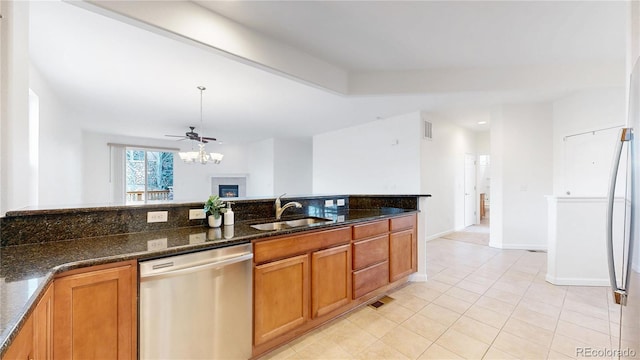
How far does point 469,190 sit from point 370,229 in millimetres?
5489

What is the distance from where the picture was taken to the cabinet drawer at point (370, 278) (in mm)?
2342

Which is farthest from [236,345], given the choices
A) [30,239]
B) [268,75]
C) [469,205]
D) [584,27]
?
[469,205]

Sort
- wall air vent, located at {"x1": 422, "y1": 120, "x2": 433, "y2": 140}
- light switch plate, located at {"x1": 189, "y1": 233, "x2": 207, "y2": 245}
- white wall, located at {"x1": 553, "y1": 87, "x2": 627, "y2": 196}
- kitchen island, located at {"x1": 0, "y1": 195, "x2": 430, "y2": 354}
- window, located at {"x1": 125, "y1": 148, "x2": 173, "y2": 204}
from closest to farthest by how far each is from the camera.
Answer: kitchen island, located at {"x1": 0, "y1": 195, "x2": 430, "y2": 354}, light switch plate, located at {"x1": 189, "y1": 233, "x2": 207, "y2": 245}, white wall, located at {"x1": 553, "y1": 87, "x2": 627, "y2": 196}, wall air vent, located at {"x1": 422, "y1": 120, "x2": 433, "y2": 140}, window, located at {"x1": 125, "y1": 148, "x2": 173, "y2": 204}

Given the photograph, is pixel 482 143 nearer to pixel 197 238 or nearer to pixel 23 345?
pixel 197 238

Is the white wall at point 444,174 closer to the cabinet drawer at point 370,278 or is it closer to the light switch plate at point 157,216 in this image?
the cabinet drawer at point 370,278

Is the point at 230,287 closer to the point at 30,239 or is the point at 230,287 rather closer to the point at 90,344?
the point at 90,344

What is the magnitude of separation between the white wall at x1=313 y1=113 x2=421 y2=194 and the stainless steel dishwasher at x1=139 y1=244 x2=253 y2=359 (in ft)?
13.4

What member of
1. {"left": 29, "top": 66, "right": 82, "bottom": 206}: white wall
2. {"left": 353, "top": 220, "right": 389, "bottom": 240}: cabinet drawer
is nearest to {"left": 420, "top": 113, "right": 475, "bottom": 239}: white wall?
{"left": 353, "top": 220, "right": 389, "bottom": 240}: cabinet drawer

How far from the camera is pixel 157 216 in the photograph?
6.13 ft

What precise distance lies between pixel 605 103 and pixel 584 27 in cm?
181

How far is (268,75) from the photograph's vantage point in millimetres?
3211

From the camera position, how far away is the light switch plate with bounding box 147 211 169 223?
184 cm

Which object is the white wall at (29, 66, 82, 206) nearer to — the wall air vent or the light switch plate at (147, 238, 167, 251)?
the light switch plate at (147, 238, 167, 251)

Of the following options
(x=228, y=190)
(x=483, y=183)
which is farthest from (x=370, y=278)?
(x=228, y=190)
